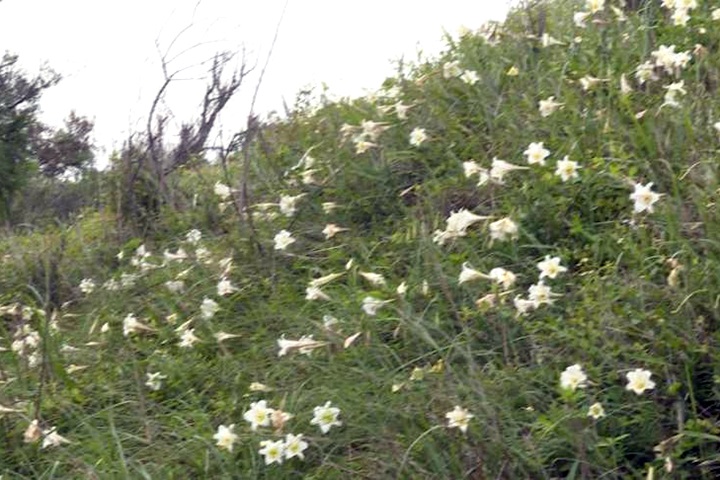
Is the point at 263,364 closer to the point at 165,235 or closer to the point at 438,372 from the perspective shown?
the point at 438,372

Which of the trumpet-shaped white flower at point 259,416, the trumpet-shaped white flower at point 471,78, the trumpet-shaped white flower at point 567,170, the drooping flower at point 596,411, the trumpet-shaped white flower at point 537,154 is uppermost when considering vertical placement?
the trumpet-shaped white flower at point 471,78

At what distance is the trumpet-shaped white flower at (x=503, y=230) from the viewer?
4.16 meters

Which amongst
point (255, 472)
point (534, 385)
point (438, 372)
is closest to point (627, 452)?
point (534, 385)

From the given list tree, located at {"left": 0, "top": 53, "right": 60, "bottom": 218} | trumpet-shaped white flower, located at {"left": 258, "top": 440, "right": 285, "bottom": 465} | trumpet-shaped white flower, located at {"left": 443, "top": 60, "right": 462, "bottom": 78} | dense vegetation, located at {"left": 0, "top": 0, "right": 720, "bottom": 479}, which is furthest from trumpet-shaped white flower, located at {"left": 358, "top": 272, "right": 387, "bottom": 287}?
tree, located at {"left": 0, "top": 53, "right": 60, "bottom": 218}

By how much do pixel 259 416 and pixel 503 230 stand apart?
38.3 inches

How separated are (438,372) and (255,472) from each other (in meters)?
0.58

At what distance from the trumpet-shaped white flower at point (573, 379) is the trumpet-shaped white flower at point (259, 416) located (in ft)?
→ 2.84

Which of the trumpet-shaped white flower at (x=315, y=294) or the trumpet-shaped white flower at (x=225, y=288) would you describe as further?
the trumpet-shaped white flower at (x=225, y=288)

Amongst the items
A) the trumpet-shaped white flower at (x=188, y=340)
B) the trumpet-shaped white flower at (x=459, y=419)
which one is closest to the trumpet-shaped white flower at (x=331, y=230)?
the trumpet-shaped white flower at (x=188, y=340)

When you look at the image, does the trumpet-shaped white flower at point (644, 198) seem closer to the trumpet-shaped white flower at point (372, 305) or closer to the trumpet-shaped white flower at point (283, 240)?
the trumpet-shaped white flower at point (372, 305)

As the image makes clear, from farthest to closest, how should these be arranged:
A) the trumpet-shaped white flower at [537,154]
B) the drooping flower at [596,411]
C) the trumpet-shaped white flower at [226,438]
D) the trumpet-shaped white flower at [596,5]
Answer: the trumpet-shaped white flower at [596,5]
the trumpet-shaped white flower at [537,154]
the trumpet-shaped white flower at [226,438]
the drooping flower at [596,411]

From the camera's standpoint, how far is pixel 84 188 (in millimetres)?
7668

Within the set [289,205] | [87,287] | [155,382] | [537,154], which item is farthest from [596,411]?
[87,287]

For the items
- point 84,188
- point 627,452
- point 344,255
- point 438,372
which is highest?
point 84,188
